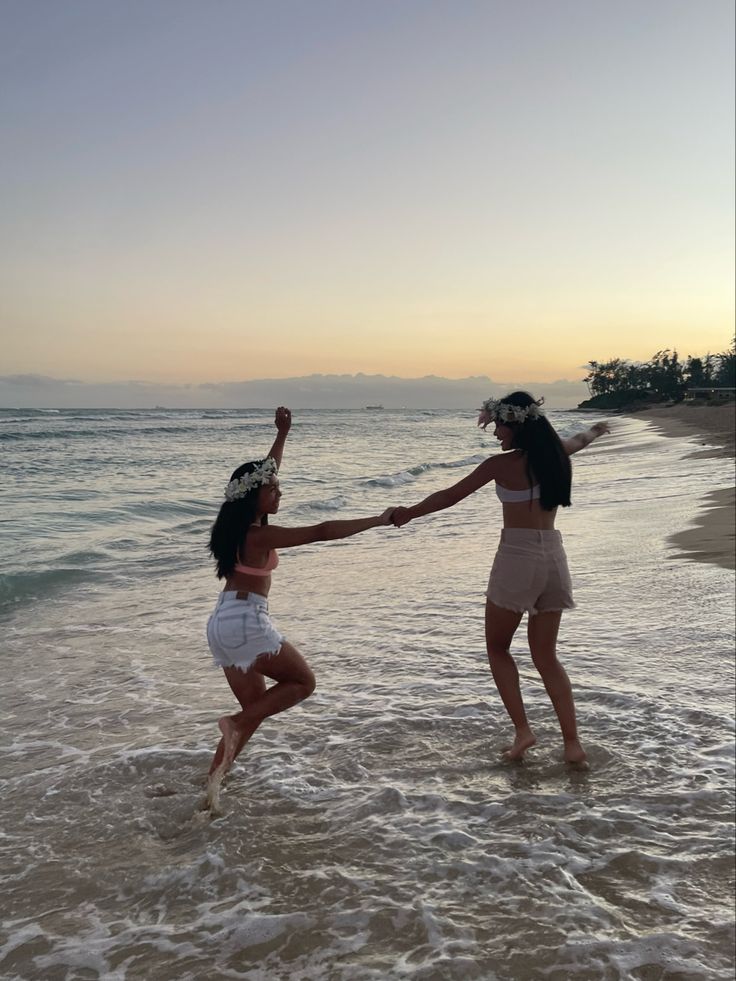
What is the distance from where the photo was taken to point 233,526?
4285 mm

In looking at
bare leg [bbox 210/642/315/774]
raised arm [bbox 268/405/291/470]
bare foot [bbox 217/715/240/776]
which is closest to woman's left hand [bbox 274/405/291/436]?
raised arm [bbox 268/405/291/470]

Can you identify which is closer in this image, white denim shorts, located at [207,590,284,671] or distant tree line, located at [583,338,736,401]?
white denim shorts, located at [207,590,284,671]

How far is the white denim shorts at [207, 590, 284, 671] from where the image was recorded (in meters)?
4.28

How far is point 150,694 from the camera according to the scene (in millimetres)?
6289

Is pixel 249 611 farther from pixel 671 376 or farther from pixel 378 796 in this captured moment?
pixel 671 376

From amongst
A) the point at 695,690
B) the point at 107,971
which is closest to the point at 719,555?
the point at 695,690

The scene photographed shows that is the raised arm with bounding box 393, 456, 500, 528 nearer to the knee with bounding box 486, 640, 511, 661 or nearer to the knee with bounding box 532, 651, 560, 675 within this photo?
the knee with bounding box 486, 640, 511, 661

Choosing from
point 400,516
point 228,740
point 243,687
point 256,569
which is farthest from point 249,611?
point 400,516

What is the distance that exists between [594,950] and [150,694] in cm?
425

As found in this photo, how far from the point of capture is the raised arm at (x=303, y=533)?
161 inches

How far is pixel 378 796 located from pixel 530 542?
1.69 metres

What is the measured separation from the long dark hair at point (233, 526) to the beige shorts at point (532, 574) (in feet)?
4.85

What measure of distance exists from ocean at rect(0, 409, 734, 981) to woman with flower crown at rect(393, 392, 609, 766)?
0.39 metres

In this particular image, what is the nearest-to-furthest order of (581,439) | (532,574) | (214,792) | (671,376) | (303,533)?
1. (303,533)
2. (214,792)
3. (532,574)
4. (581,439)
5. (671,376)
